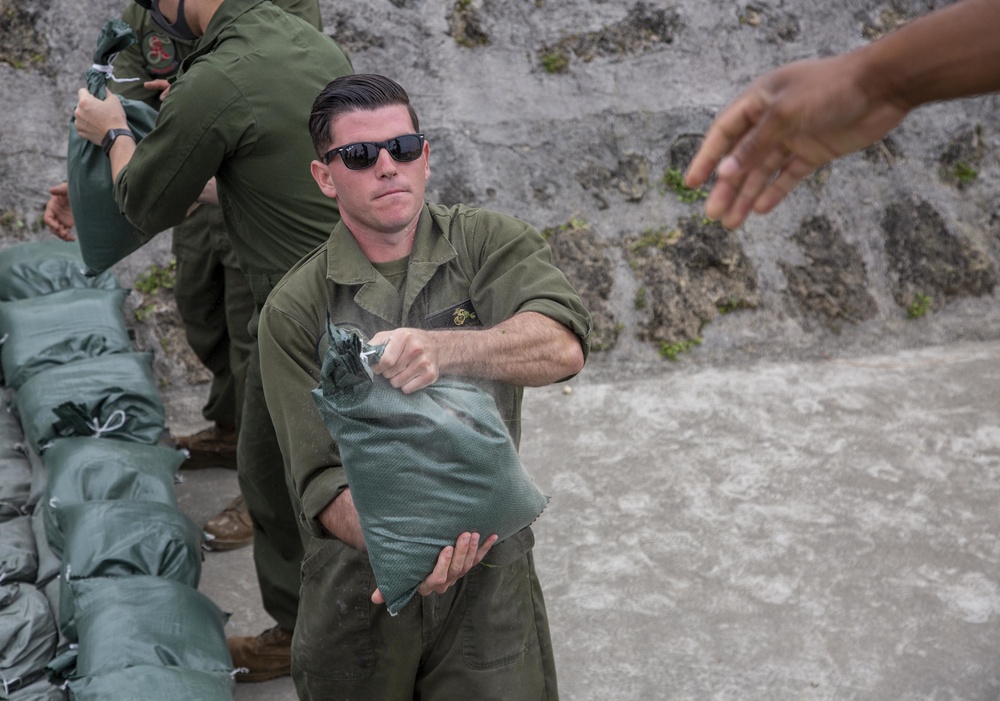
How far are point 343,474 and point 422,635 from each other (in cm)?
37

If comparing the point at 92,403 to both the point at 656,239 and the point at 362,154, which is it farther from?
the point at 656,239

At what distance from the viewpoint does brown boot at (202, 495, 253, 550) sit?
379cm

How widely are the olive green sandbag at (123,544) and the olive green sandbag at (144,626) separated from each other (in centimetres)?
6

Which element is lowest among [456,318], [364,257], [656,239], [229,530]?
[229,530]

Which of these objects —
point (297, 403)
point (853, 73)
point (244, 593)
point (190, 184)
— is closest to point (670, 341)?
point (244, 593)

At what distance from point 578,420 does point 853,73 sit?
330 cm

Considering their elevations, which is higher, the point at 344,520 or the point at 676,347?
the point at 344,520

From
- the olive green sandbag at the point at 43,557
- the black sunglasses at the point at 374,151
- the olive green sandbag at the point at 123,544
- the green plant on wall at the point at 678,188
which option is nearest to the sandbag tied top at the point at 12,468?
the olive green sandbag at the point at 43,557

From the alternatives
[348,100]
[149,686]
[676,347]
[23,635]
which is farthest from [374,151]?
[676,347]

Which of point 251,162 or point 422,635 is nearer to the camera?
point 422,635

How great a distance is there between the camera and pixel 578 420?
448 cm

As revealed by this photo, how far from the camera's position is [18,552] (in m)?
3.09

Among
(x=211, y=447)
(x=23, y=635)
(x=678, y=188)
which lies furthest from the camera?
(x=678, y=188)

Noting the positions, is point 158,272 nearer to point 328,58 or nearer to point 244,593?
point 244,593
